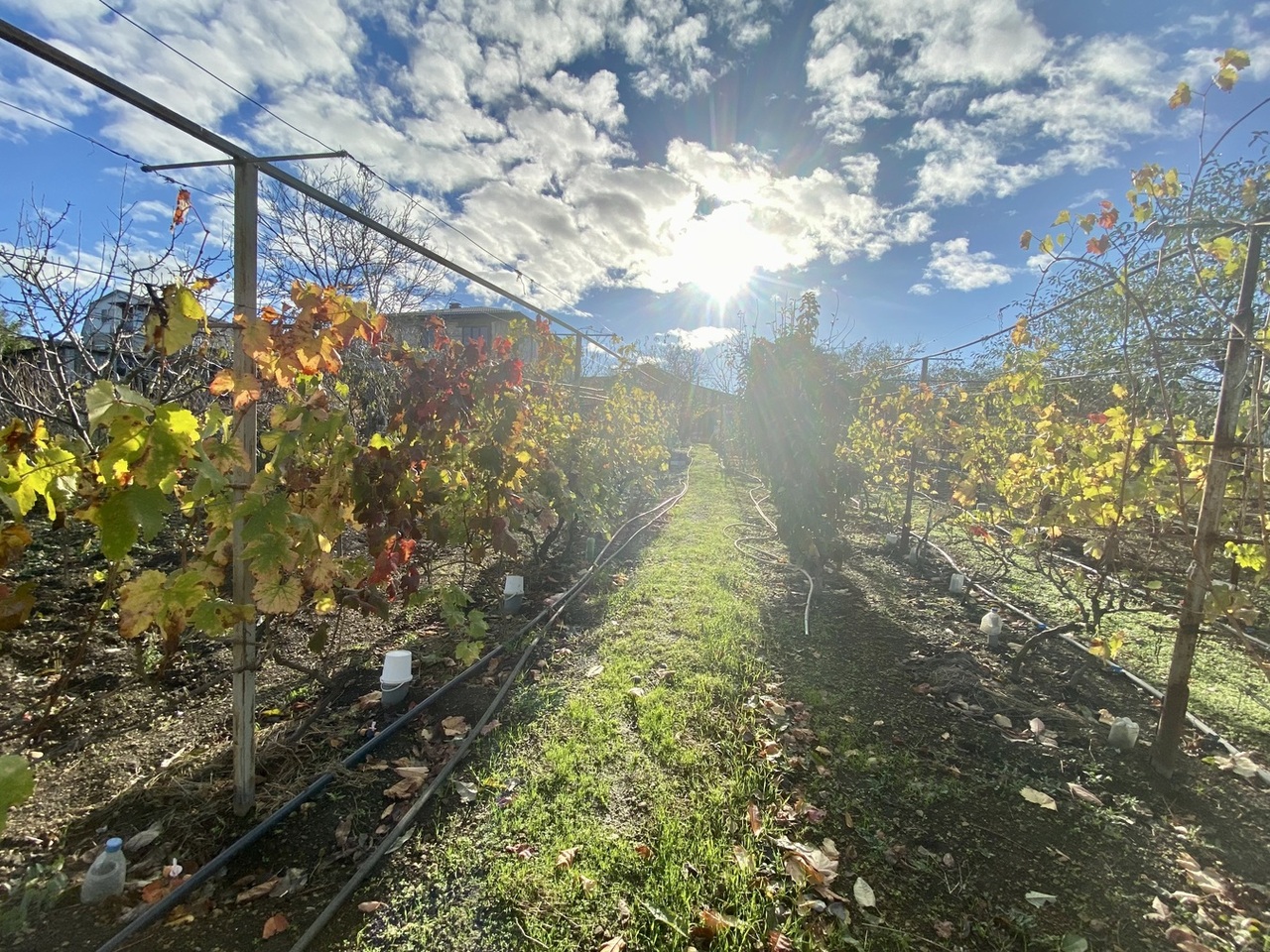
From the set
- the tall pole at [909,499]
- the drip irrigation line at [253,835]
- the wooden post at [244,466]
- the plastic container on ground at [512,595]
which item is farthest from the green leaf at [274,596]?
the tall pole at [909,499]

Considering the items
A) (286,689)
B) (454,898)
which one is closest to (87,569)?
(286,689)

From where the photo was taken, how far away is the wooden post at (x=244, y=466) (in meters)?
1.76

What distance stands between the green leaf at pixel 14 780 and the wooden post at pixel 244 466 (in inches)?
34.0

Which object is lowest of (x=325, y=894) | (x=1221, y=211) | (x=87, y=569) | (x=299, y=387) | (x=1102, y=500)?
(x=325, y=894)

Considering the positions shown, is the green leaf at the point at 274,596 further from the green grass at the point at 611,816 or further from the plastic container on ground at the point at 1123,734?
the plastic container on ground at the point at 1123,734

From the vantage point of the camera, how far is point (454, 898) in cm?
171

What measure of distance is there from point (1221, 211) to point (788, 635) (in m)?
6.41

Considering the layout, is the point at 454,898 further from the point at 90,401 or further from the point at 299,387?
the point at 299,387

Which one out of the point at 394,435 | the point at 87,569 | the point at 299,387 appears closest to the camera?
the point at 299,387

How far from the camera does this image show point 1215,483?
2.24m

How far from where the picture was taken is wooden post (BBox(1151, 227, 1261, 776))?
85.7 inches

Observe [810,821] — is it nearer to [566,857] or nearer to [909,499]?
[566,857]

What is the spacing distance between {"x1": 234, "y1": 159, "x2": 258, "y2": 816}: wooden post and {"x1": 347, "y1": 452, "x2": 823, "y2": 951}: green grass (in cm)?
74

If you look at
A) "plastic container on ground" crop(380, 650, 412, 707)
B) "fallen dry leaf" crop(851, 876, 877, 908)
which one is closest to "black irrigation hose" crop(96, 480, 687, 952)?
"plastic container on ground" crop(380, 650, 412, 707)
